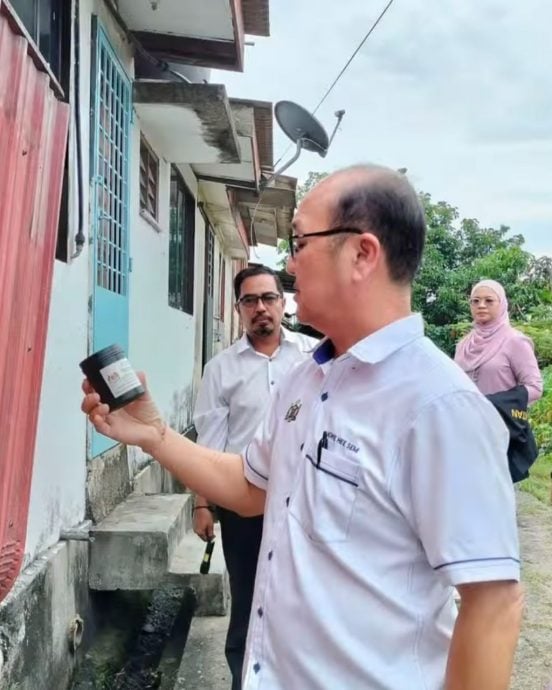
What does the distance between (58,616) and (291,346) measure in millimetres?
1586

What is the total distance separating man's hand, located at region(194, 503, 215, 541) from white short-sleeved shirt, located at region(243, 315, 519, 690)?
1.97 meters

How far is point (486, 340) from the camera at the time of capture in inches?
193

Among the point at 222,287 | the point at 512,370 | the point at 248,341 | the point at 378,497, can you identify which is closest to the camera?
the point at 378,497

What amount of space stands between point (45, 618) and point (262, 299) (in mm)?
1624

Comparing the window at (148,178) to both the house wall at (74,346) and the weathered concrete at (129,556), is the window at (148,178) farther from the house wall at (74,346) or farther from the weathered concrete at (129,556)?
the weathered concrete at (129,556)

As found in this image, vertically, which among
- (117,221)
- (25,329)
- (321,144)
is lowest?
(25,329)

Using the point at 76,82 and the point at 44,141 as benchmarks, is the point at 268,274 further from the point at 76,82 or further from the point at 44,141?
the point at 44,141

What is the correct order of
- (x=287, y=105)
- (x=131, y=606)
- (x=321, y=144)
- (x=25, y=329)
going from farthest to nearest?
(x=321, y=144)
(x=287, y=105)
(x=131, y=606)
(x=25, y=329)

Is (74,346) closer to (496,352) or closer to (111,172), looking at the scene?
(111,172)

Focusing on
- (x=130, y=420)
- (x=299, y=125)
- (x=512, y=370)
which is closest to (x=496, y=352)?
(x=512, y=370)

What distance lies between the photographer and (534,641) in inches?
151

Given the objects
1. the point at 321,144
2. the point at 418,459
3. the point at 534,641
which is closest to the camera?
the point at 418,459

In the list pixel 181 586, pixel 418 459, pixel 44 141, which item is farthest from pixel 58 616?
pixel 418 459

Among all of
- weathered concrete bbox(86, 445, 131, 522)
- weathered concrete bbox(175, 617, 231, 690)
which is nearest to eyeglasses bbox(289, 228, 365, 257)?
weathered concrete bbox(175, 617, 231, 690)
